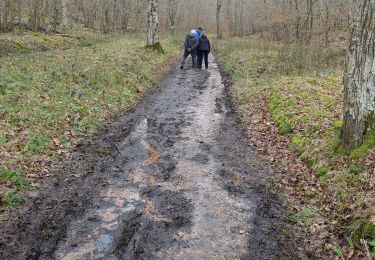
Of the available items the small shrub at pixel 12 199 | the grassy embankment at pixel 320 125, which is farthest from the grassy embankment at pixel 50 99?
the grassy embankment at pixel 320 125

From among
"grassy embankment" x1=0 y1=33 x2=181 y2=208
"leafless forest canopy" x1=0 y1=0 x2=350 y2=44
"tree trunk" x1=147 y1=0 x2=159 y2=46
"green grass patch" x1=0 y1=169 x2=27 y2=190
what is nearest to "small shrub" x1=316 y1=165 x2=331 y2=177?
"grassy embankment" x1=0 y1=33 x2=181 y2=208

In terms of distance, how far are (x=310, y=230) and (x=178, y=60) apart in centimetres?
1909

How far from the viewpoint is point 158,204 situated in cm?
620

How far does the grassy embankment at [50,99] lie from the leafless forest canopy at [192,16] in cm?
644

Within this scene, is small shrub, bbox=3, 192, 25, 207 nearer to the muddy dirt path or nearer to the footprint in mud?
→ the muddy dirt path

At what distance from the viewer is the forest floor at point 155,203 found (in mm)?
5066

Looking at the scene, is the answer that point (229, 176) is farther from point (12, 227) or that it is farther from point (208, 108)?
point (208, 108)

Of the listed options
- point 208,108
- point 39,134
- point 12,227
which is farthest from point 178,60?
point 12,227

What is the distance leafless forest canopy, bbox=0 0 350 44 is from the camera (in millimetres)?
25344

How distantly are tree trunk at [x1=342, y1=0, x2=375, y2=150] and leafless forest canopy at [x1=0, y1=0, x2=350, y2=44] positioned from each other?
18130 mm

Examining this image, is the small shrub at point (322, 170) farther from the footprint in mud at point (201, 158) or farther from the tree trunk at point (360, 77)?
the footprint in mud at point (201, 158)

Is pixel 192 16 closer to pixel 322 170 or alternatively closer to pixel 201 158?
pixel 201 158

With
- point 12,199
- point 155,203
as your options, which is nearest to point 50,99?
point 12,199

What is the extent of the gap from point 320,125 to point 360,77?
8.05ft
